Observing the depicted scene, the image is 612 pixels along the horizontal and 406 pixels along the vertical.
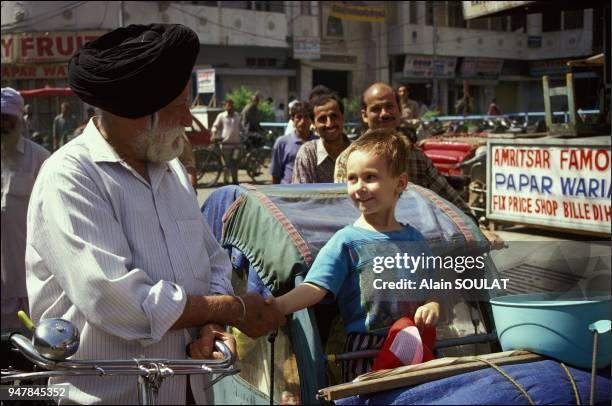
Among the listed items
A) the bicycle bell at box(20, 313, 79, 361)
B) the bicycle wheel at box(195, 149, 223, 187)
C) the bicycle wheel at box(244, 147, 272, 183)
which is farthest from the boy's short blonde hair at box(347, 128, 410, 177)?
the bicycle wheel at box(244, 147, 272, 183)

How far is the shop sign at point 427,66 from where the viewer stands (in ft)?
132

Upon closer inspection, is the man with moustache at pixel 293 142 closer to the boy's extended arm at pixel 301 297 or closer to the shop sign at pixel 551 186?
the shop sign at pixel 551 186

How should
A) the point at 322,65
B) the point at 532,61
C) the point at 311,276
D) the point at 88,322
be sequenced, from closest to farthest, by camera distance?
1. the point at 88,322
2. the point at 311,276
3. the point at 322,65
4. the point at 532,61

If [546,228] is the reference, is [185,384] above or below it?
above

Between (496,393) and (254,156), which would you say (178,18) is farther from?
(496,393)

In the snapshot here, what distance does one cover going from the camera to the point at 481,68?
44.5m

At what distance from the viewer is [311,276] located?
268cm

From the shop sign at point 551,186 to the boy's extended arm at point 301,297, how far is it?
229 inches

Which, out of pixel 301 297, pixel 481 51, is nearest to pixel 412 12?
pixel 481 51

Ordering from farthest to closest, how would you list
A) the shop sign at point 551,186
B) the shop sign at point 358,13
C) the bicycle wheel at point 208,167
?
the shop sign at point 358,13, the bicycle wheel at point 208,167, the shop sign at point 551,186

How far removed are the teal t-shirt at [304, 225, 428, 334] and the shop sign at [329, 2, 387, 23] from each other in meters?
33.6

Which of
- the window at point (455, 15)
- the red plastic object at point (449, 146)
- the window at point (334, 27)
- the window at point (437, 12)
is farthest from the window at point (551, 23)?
the red plastic object at point (449, 146)

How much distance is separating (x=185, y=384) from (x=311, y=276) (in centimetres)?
65

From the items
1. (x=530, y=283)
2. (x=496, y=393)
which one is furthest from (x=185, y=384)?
(x=530, y=283)
